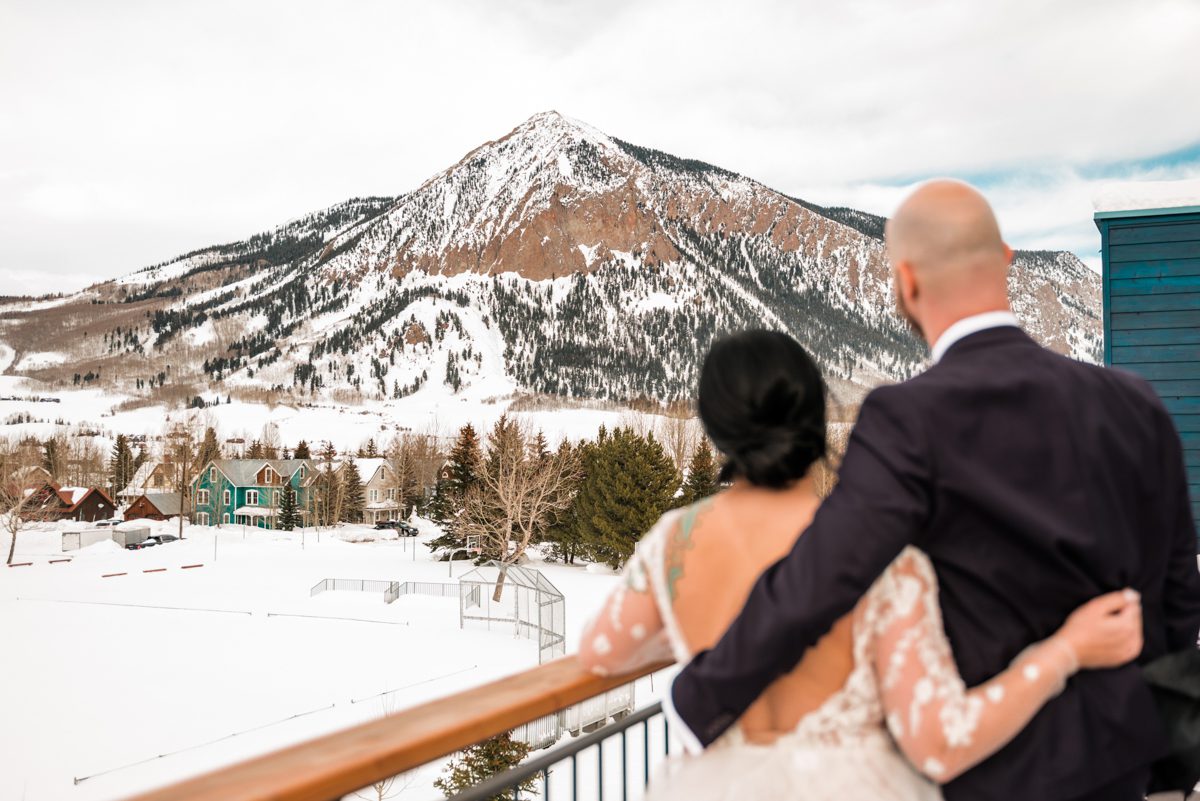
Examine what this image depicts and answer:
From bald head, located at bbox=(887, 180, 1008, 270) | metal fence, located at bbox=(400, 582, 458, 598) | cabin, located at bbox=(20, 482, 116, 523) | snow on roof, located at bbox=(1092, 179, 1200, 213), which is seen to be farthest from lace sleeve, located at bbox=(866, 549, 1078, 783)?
cabin, located at bbox=(20, 482, 116, 523)

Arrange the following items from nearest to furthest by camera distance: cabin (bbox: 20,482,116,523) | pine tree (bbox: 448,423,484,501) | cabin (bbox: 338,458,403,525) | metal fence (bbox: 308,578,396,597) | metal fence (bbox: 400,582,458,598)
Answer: metal fence (bbox: 400,582,458,598) < metal fence (bbox: 308,578,396,597) < pine tree (bbox: 448,423,484,501) < cabin (bbox: 20,482,116,523) < cabin (bbox: 338,458,403,525)

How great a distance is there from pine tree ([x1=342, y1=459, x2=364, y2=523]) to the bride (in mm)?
56126

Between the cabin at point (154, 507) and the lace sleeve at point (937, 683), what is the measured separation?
6194 cm

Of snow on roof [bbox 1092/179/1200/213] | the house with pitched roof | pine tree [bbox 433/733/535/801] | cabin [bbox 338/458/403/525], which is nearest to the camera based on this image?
snow on roof [bbox 1092/179/1200/213]

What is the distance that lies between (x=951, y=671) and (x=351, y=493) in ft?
188

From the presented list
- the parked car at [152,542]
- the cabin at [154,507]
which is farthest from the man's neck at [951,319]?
the cabin at [154,507]

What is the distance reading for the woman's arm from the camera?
0.95 meters

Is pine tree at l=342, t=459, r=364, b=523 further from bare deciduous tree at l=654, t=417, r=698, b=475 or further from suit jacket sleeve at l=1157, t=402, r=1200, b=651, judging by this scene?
suit jacket sleeve at l=1157, t=402, r=1200, b=651

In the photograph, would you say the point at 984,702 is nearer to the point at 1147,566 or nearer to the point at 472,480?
the point at 1147,566

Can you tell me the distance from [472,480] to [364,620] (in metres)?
10.9

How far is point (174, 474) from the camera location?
5875 centimetres

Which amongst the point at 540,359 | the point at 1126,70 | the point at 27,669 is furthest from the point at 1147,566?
the point at 540,359

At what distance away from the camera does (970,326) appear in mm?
1062

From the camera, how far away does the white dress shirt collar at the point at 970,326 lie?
3.46 ft
